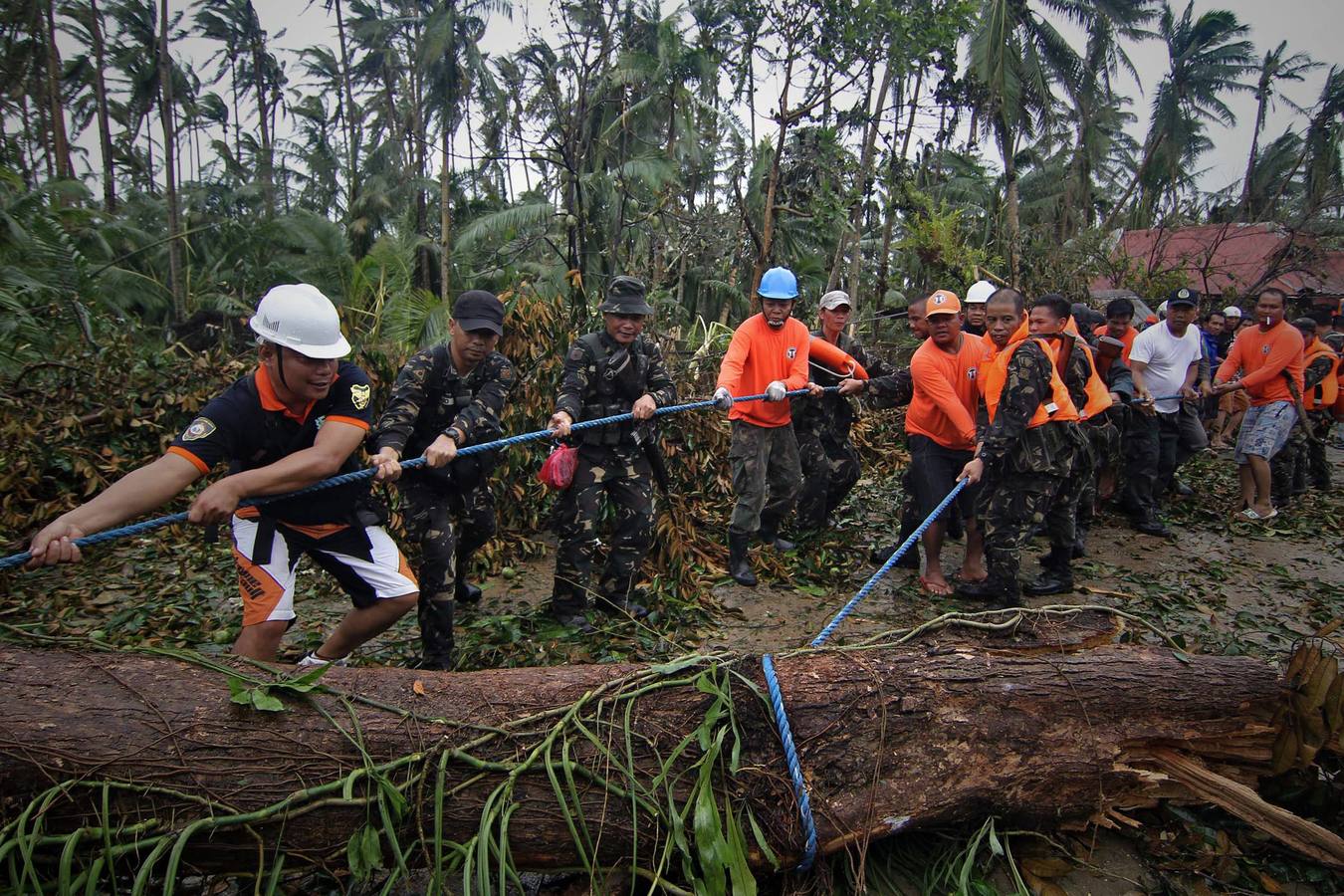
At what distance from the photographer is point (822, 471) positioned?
6004 mm

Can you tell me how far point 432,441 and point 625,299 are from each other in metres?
1.42

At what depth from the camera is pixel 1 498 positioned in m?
5.38

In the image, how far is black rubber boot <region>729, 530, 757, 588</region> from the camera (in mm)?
5430

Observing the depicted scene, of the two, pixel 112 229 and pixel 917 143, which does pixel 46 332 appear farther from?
pixel 917 143

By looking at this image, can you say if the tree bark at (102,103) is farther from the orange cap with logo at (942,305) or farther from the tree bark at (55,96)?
the orange cap with logo at (942,305)

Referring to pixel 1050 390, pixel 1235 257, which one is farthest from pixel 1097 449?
pixel 1235 257

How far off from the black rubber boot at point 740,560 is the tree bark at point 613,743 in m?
2.71

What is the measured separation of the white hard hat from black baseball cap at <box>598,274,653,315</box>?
187 centimetres

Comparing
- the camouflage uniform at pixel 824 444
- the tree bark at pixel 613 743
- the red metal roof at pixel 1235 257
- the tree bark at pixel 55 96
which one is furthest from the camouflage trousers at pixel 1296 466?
the tree bark at pixel 55 96

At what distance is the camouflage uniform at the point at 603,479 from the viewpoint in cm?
451

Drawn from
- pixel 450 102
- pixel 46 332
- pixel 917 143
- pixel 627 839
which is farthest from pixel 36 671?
pixel 450 102

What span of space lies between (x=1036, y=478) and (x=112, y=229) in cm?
1965

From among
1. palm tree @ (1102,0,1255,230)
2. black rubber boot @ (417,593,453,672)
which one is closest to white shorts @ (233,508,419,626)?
black rubber boot @ (417,593,453,672)

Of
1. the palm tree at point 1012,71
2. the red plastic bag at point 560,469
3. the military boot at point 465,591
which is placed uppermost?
the palm tree at point 1012,71
